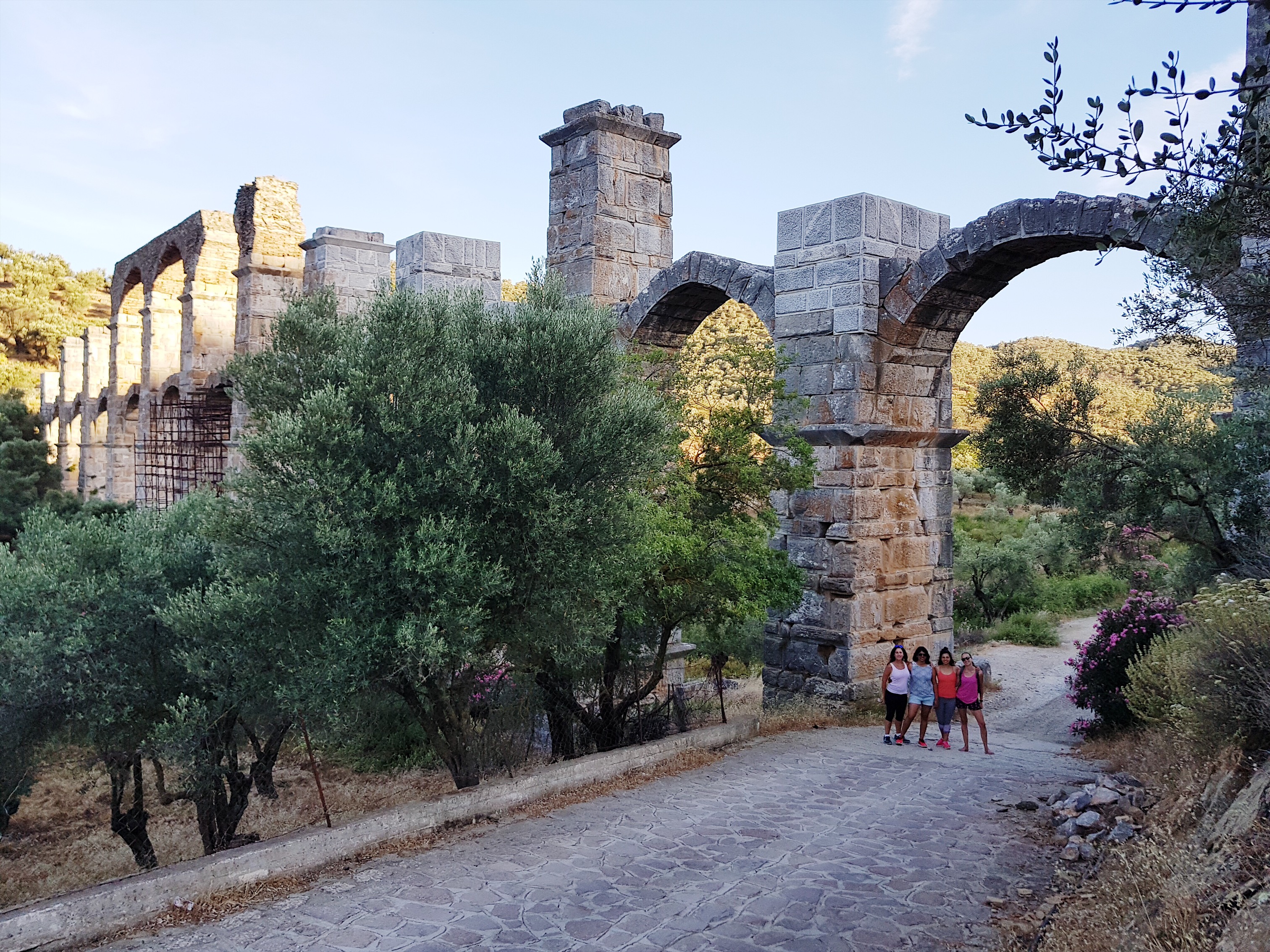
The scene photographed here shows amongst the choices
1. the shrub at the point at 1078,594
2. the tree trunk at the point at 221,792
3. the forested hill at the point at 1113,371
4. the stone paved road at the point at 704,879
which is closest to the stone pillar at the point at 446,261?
the tree trunk at the point at 221,792

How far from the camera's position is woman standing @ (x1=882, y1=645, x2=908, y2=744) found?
863cm

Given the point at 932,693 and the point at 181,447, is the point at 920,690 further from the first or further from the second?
the point at 181,447

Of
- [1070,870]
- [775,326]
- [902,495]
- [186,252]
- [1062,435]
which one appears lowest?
[1070,870]

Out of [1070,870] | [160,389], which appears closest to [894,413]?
[1070,870]

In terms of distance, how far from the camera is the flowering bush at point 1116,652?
8703 millimetres

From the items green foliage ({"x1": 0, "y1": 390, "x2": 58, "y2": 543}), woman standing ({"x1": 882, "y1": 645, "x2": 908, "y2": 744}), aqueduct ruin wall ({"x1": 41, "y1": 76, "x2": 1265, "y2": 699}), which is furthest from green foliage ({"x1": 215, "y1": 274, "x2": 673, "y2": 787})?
green foliage ({"x1": 0, "y1": 390, "x2": 58, "y2": 543})

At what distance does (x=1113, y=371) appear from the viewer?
122 feet

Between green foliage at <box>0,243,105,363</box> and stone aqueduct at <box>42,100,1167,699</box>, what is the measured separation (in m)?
33.8

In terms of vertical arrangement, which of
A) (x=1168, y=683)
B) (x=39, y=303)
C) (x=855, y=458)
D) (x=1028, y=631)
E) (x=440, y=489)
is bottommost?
(x=1028, y=631)

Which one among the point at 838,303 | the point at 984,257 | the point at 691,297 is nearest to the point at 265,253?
the point at 691,297

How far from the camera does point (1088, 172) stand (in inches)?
141

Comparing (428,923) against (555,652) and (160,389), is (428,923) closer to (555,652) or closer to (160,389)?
(555,652)

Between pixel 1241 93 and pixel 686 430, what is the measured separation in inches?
204

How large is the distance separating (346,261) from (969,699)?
960cm
